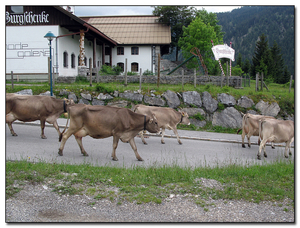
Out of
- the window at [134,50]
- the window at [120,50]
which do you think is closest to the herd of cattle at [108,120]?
the window at [134,50]

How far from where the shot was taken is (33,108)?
10.9 metres

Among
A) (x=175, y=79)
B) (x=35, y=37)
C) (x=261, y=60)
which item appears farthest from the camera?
(x=261, y=60)

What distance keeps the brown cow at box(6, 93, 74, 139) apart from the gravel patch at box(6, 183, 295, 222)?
555cm

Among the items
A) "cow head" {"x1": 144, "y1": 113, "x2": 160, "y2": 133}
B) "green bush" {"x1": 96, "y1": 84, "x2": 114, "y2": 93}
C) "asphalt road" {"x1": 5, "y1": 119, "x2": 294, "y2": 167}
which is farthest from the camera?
"green bush" {"x1": 96, "y1": 84, "x2": 114, "y2": 93}

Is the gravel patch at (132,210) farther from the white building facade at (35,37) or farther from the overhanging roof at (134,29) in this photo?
the overhanging roof at (134,29)

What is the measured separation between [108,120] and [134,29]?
4076 cm

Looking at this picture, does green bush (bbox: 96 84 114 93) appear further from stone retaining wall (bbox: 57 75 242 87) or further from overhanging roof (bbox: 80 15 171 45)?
overhanging roof (bbox: 80 15 171 45)

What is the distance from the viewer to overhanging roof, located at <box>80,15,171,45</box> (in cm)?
4334

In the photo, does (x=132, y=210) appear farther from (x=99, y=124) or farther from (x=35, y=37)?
(x=35, y=37)

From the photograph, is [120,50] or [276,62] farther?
[276,62]

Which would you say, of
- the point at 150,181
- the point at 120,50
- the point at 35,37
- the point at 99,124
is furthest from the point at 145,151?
the point at 120,50

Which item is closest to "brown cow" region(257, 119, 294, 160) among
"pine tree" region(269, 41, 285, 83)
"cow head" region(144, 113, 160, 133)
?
"cow head" region(144, 113, 160, 133)

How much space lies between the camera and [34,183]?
614cm

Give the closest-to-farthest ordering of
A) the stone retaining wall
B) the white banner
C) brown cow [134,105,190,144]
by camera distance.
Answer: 1. brown cow [134,105,190,144]
2. the stone retaining wall
3. the white banner
